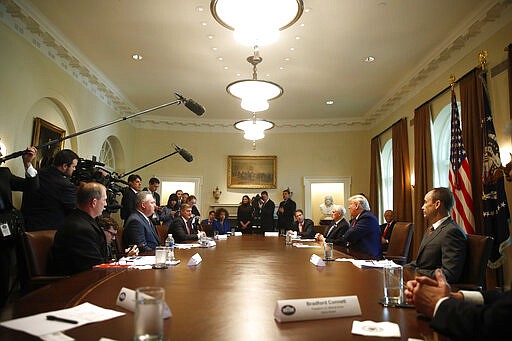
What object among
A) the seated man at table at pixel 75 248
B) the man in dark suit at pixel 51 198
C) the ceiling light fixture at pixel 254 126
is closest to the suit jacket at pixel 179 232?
the man in dark suit at pixel 51 198

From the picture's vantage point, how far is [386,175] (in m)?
9.19

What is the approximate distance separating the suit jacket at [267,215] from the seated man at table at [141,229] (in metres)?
5.79

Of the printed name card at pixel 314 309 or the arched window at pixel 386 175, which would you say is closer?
the printed name card at pixel 314 309

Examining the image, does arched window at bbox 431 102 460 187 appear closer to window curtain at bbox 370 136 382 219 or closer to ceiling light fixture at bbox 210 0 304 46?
window curtain at bbox 370 136 382 219

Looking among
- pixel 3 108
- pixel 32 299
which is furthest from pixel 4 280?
pixel 32 299

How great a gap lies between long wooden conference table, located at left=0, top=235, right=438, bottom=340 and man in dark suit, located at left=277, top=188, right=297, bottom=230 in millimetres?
6890

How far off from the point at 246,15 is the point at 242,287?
91.2 inches

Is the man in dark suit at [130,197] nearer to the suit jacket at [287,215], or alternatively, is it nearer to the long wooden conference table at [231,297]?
the long wooden conference table at [231,297]

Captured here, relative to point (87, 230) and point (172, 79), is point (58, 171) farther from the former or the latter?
point (172, 79)

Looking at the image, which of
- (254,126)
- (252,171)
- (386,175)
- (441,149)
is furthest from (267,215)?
(441,149)

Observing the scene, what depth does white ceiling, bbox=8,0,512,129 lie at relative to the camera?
15.7ft

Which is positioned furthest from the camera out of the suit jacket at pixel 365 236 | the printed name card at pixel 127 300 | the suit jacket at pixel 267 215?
the suit jacket at pixel 267 215

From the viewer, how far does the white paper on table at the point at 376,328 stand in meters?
1.04

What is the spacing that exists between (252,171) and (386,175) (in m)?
3.65
